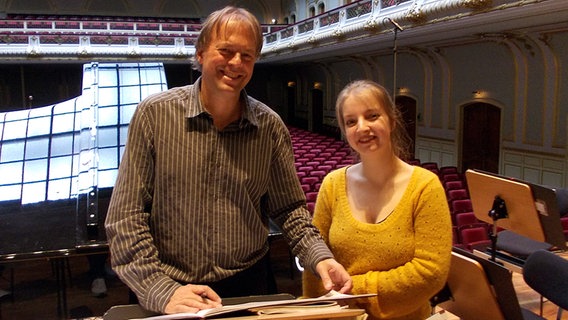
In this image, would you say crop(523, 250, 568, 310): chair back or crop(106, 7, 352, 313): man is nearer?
crop(106, 7, 352, 313): man

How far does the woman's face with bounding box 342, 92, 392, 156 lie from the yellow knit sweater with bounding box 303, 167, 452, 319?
0.17 meters

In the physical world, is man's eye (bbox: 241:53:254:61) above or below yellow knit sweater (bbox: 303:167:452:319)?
above

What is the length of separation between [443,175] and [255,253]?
7.67 metres

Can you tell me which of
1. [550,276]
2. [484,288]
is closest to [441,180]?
[550,276]

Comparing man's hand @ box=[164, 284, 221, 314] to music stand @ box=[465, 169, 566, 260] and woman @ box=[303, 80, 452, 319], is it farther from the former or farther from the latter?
music stand @ box=[465, 169, 566, 260]

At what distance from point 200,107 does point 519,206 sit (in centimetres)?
225

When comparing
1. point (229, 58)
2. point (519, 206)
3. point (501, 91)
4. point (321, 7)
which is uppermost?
point (321, 7)

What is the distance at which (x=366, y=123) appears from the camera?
1529 millimetres

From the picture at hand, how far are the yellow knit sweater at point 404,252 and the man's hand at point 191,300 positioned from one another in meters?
0.48

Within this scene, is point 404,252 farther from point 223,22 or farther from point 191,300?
point 223,22

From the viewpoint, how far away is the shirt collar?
137 cm

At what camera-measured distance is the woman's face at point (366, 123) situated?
1527mm

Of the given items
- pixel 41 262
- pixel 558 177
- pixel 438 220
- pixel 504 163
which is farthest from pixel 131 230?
pixel 504 163

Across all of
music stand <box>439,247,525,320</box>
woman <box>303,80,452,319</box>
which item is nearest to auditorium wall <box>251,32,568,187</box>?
music stand <box>439,247,525,320</box>
